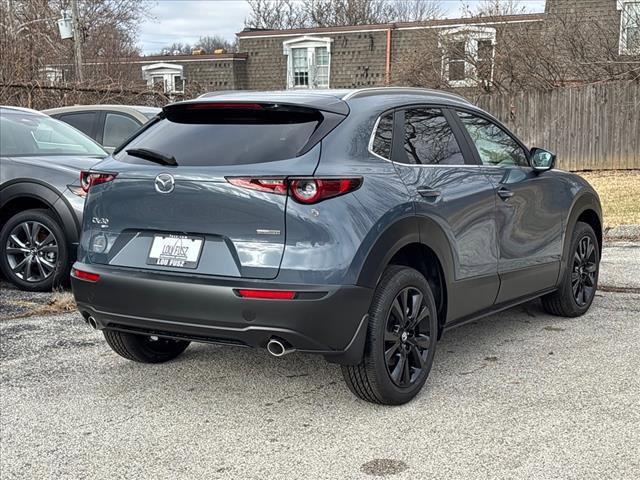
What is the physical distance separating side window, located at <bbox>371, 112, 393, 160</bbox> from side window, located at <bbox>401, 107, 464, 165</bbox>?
0.12m

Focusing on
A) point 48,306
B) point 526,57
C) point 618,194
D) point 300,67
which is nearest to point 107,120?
point 48,306

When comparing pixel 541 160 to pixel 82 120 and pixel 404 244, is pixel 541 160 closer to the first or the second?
pixel 404 244

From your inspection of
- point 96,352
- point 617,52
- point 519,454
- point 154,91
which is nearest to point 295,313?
point 519,454

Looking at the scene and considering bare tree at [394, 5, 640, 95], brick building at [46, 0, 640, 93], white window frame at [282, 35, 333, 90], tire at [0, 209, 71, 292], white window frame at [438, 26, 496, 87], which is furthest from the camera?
white window frame at [282, 35, 333, 90]

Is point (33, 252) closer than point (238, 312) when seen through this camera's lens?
No

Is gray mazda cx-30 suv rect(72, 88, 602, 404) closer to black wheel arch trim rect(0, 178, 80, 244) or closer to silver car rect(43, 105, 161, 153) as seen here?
black wheel arch trim rect(0, 178, 80, 244)

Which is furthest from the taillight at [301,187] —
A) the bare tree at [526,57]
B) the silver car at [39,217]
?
the bare tree at [526,57]

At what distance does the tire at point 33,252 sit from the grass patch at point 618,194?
7190 millimetres

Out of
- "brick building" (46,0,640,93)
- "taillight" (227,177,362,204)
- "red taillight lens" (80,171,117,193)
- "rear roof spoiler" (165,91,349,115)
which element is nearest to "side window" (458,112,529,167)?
"rear roof spoiler" (165,91,349,115)

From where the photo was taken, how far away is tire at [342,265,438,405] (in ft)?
12.8

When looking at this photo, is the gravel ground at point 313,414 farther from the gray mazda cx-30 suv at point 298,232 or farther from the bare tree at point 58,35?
the bare tree at point 58,35

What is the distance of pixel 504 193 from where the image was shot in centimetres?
507

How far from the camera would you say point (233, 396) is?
4.37 meters

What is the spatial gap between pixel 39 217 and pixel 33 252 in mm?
338
